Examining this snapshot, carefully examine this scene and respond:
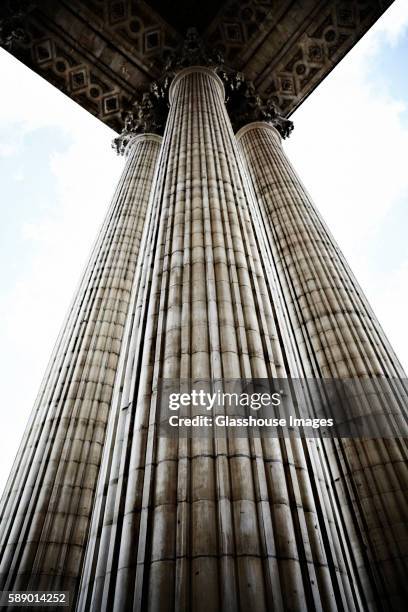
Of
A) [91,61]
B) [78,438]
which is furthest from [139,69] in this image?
[78,438]

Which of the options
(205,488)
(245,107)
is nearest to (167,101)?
(245,107)

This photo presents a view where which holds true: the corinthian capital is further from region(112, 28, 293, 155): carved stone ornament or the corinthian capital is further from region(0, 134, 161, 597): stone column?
region(0, 134, 161, 597): stone column

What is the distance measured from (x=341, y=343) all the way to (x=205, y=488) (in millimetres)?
5470

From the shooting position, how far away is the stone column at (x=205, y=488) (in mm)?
2340

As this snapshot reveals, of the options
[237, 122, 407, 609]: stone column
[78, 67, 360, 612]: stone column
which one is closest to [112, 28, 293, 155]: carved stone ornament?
[237, 122, 407, 609]: stone column

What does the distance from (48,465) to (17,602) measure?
187 cm

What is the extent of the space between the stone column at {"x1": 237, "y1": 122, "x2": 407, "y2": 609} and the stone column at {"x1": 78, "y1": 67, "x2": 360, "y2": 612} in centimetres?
211

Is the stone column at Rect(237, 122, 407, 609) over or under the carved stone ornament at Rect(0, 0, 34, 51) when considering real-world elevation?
under

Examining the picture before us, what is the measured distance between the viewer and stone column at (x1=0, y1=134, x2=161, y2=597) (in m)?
5.32

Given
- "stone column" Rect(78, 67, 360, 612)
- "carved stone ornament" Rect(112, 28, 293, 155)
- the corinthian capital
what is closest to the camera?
"stone column" Rect(78, 67, 360, 612)

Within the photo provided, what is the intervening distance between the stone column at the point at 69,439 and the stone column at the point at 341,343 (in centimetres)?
368

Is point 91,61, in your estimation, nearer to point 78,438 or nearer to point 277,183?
point 277,183

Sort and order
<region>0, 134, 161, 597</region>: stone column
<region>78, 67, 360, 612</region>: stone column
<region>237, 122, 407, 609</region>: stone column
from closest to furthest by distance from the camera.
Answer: <region>78, 67, 360, 612</region>: stone column → <region>237, 122, 407, 609</region>: stone column → <region>0, 134, 161, 597</region>: stone column

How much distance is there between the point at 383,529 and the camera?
17.3 ft
